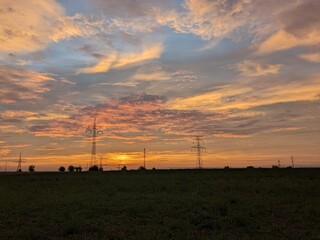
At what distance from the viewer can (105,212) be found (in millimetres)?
23312

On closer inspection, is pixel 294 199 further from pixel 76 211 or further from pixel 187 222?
pixel 76 211

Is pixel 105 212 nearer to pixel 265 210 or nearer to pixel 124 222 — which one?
pixel 124 222

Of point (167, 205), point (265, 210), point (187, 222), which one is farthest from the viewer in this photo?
point (167, 205)

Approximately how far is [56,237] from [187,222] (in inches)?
270

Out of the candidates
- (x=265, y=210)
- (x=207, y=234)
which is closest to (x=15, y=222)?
(x=207, y=234)

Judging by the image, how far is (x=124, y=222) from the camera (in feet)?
64.8

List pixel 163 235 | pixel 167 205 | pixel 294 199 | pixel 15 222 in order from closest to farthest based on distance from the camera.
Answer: pixel 163 235
pixel 15 222
pixel 167 205
pixel 294 199

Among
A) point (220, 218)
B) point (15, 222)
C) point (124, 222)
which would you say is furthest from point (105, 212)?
point (220, 218)

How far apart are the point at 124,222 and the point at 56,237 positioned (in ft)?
14.9

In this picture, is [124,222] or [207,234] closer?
[207,234]

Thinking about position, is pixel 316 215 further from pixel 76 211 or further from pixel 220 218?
pixel 76 211

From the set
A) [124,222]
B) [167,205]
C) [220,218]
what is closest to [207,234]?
[220,218]

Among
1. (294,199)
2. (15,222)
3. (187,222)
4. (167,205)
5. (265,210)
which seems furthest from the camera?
(294,199)

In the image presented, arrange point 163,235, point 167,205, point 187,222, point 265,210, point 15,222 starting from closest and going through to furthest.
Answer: point 163,235 → point 187,222 → point 15,222 → point 265,210 → point 167,205
